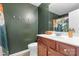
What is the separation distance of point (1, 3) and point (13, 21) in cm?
29

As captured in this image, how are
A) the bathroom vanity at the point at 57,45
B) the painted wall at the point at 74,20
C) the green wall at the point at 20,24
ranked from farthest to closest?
the green wall at the point at 20,24
the painted wall at the point at 74,20
the bathroom vanity at the point at 57,45

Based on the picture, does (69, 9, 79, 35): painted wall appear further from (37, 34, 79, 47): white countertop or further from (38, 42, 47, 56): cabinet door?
(38, 42, 47, 56): cabinet door

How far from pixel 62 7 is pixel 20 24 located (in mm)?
640

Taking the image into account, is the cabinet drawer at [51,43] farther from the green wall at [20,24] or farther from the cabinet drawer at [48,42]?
the green wall at [20,24]

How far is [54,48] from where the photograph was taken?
1.55 metres

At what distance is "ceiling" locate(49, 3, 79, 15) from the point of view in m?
1.51

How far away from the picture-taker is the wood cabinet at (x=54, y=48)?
52.1 inches

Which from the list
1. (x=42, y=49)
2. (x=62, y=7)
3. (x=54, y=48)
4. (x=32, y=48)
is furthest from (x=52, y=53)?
(x=62, y=7)

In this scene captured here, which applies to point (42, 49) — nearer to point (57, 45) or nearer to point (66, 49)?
point (57, 45)

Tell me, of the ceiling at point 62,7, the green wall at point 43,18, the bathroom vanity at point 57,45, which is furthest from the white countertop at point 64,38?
the ceiling at point 62,7

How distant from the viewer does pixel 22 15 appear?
1634 mm

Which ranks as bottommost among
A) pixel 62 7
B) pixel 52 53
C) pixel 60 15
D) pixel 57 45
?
pixel 52 53

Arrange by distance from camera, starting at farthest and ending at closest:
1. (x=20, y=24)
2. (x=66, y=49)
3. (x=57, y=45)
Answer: (x=20, y=24), (x=57, y=45), (x=66, y=49)

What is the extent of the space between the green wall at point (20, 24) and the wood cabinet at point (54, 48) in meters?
0.16
